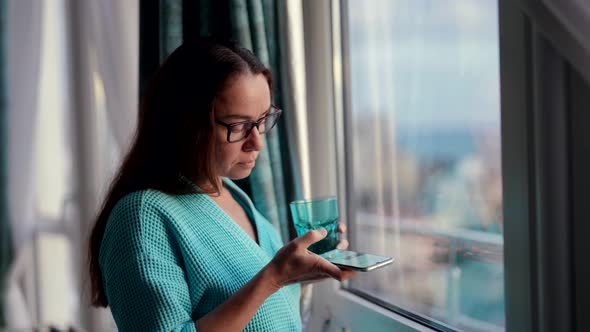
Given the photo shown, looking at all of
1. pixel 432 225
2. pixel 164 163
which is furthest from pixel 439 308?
pixel 164 163

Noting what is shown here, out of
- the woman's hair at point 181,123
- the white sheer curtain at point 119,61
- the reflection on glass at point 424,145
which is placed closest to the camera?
Result: the woman's hair at point 181,123

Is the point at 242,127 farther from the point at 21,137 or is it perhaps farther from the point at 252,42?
the point at 21,137

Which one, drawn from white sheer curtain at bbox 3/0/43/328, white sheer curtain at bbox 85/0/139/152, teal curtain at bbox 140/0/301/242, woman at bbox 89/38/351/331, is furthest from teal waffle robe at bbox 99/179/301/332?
white sheer curtain at bbox 3/0/43/328

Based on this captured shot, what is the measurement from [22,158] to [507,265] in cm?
164

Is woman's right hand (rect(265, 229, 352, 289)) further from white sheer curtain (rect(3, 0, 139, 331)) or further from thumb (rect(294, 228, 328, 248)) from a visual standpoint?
white sheer curtain (rect(3, 0, 139, 331))

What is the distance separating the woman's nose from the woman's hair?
73mm

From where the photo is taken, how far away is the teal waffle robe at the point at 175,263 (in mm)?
798

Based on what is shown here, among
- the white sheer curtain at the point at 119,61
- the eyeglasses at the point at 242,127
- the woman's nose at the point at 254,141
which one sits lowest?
the woman's nose at the point at 254,141

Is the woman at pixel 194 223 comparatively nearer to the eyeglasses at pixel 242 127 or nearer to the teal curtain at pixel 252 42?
the eyeglasses at pixel 242 127

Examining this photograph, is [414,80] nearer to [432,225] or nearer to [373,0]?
[373,0]

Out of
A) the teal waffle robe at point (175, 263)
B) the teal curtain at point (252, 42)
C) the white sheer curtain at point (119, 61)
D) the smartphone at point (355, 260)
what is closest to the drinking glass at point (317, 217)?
the smartphone at point (355, 260)

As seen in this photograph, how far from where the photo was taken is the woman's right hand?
84 cm

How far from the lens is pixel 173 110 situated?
938 millimetres

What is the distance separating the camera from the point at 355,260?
2.90ft
